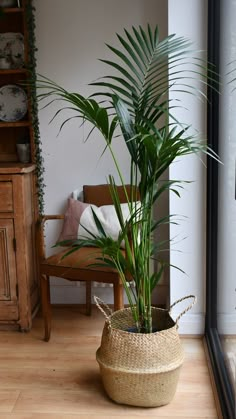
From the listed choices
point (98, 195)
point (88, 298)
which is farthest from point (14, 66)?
point (88, 298)

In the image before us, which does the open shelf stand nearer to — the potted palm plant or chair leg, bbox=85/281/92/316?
the potted palm plant

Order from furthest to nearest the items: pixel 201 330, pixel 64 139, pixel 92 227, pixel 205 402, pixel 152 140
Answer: pixel 64 139 → pixel 92 227 → pixel 201 330 → pixel 205 402 → pixel 152 140

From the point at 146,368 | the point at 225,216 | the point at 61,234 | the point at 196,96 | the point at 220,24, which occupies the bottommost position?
the point at 146,368

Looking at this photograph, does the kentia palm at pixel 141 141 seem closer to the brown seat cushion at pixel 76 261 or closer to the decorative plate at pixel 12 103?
the brown seat cushion at pixel 76 261

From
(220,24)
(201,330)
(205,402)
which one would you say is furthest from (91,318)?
(220,24)

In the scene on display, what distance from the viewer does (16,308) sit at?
2.85m

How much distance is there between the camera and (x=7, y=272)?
111 inches

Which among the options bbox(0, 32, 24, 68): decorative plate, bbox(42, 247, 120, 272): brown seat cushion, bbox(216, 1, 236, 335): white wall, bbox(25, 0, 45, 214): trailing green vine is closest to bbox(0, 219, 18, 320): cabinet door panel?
bbox(42, 247, 120, 272): brown seat cushion

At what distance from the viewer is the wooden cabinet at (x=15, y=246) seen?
8.95 ft

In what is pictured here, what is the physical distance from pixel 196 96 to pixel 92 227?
3.25 ft

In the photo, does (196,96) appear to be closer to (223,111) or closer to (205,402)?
(223,111)

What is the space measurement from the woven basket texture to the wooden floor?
2.9 inches

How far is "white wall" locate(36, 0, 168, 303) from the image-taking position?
2.94 metres

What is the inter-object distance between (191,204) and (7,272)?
1153mm
